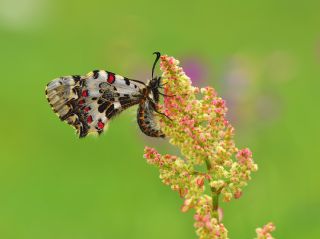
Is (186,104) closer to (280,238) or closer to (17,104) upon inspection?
(280,238)

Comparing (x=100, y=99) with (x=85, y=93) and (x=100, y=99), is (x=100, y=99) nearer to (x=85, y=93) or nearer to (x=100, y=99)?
(x=100, y=99)

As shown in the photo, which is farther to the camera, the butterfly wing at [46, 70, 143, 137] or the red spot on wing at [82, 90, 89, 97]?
the red spot on wing at [82, 90, 89, 97]

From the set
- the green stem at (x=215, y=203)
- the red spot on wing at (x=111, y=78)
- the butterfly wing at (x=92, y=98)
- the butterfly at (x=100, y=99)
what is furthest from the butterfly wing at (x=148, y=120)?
the green stem at (x=215, y=203)

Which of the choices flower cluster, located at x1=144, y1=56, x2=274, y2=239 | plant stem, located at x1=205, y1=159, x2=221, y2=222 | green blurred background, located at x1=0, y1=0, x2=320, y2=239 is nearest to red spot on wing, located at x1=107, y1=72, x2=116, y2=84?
green blurred background, located at x1=0, y1=0, x2=320, y2=239

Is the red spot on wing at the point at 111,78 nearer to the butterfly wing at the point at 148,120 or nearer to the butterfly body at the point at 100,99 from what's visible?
the butterfly body at the point at 100,99

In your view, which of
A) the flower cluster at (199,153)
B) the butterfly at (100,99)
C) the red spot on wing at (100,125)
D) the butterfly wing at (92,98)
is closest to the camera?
the flower cluster at (199,153)

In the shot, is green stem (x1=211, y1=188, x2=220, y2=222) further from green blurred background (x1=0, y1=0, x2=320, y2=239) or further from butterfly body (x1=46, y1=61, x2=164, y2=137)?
green blurred background (x1=0, y1=0, x2=320, y2=239)

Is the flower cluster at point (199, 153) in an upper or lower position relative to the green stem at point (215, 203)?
upper

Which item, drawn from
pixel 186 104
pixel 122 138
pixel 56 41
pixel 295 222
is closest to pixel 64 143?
pixel 122 138
